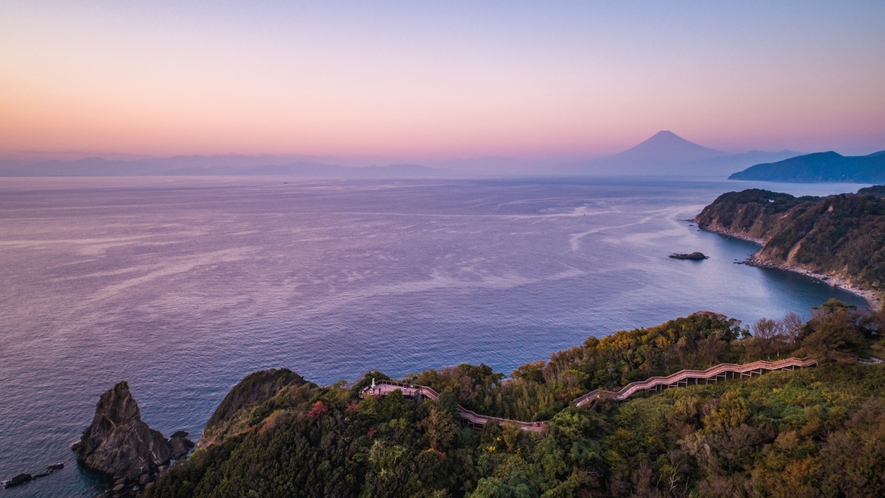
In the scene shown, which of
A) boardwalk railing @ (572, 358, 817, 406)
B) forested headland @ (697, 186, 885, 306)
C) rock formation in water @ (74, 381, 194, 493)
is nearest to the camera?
boardwalk railing @ (572, 358, 817, 406)

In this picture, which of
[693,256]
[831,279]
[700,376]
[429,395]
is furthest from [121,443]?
[831,279]

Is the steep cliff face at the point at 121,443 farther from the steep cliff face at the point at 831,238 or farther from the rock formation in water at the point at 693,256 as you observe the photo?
the rock formation in water at the point at 693,256

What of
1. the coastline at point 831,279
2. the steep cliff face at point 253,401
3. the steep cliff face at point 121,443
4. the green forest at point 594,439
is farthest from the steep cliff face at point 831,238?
the steep cliff face at point 121,443

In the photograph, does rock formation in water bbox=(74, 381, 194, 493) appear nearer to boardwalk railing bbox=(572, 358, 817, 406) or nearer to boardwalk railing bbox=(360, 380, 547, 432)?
boardwalk railing bbox=(360, 380, 547, 432)

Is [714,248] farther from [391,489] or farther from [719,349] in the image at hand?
[391,489]

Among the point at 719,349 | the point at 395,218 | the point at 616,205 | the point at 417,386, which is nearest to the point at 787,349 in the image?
the point at 719,349

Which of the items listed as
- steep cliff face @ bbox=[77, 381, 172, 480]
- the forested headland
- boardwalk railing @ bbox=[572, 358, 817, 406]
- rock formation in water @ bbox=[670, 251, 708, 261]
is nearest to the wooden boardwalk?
boardwalk railing @ bbox=[572, 358, 817, 406]
